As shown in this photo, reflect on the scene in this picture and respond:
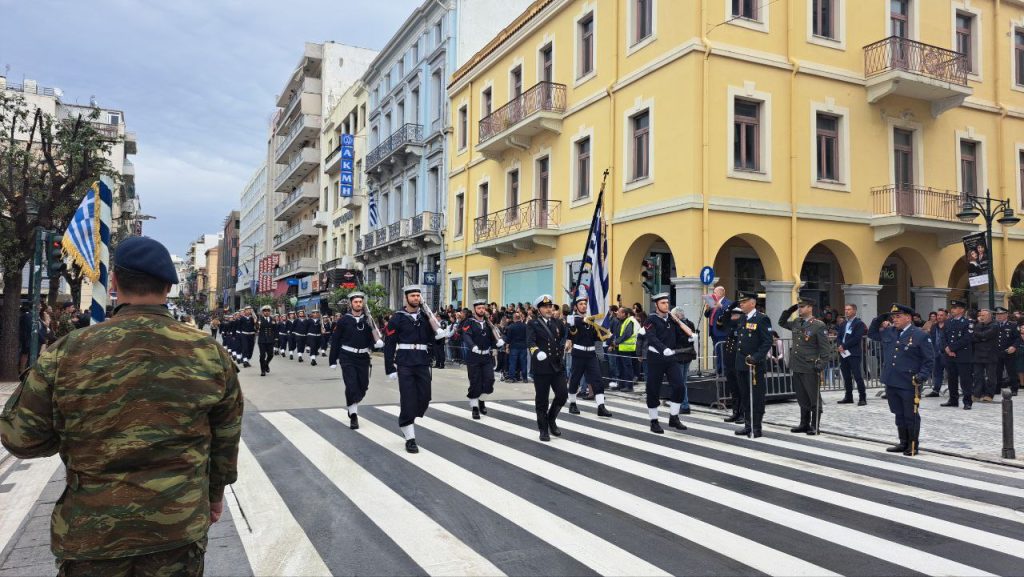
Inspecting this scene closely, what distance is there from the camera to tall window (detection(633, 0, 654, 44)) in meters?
19.6

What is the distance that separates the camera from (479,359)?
11391 mm

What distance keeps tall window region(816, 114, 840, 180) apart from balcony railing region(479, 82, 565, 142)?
8.23 meters

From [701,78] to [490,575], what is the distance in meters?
15.9

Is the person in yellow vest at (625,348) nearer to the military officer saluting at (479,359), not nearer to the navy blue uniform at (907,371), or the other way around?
the military officer saluting at (479,359)

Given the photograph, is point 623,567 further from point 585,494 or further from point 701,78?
point 701,78

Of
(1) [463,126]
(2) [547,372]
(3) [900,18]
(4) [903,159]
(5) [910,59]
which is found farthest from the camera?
(1) [463,126]

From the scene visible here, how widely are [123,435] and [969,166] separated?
2562 cm

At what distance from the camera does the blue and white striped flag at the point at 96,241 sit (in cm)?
642

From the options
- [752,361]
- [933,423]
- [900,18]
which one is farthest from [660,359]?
[900,18]

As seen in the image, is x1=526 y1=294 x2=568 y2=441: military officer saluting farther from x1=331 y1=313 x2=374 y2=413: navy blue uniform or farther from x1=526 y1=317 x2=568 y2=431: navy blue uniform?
x1=331 y1=313 x2=374 y2=413: navy blue uniform

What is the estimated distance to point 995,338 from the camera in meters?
13.4

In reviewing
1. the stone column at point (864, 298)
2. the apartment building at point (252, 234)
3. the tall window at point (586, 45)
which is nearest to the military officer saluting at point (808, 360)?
the stone column at point (864, 298)

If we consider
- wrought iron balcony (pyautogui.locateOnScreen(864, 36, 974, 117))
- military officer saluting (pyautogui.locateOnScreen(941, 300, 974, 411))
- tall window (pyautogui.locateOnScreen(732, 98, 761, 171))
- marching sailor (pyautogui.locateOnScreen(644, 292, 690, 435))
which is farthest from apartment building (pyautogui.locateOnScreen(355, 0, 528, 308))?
marching sailor (pyautogui.locateOnScreen(644, 292, 690, 435))

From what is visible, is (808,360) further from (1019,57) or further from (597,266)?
(1019,57)
